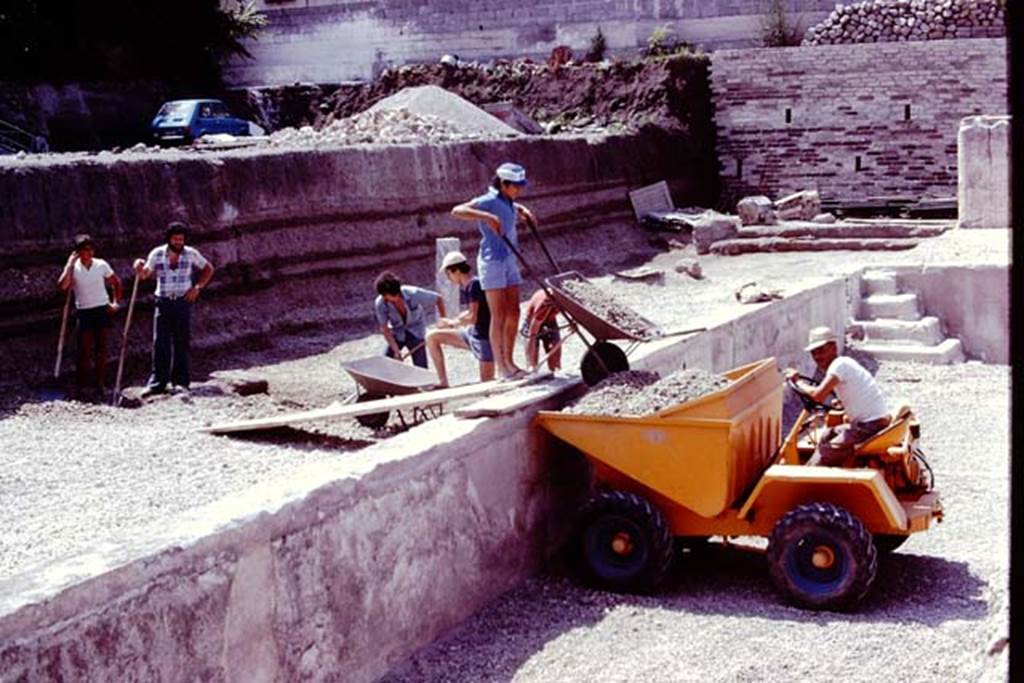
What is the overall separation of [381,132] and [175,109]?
26.2ft

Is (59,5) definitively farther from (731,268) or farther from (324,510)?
(324,510)

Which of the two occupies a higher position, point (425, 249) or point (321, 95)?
point (321, 95)

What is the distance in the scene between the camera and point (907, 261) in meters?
14.5

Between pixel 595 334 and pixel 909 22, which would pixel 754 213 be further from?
pixel 595 334

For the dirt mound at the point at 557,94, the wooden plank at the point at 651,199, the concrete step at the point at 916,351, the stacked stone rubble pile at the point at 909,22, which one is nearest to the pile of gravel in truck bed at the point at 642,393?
the concrete step at the point at 916,351

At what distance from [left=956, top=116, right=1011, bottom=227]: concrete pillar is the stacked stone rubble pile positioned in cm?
908

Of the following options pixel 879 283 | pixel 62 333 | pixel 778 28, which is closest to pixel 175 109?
pixel 778 28

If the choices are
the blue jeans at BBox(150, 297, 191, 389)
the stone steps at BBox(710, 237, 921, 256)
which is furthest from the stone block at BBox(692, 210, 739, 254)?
the blue jeans at BBox(150, 297, 191, 389)

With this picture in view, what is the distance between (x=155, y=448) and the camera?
26.9 feet

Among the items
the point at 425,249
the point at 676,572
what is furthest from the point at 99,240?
the point at 676,572

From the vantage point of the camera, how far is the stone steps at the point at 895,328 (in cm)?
1314

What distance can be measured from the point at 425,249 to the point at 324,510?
10.3 meters

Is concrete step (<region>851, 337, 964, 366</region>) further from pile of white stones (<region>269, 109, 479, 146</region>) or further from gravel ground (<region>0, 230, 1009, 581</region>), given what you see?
pile of white stones (<region>269, 109, 479, 146</region>)

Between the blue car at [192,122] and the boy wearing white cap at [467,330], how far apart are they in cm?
1605
